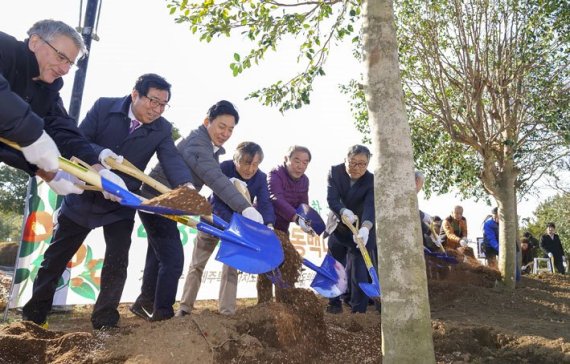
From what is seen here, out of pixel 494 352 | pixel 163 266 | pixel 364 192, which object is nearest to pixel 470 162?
pixel 364 192

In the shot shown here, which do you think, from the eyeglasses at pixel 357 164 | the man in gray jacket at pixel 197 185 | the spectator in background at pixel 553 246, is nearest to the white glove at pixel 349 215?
the eyeglasses at pixel 357 164

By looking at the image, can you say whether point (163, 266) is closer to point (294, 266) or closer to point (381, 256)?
point (294, 266)

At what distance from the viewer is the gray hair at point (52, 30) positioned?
2650 mm

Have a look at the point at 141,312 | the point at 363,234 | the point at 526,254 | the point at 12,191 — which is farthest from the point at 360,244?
the point at 12,191

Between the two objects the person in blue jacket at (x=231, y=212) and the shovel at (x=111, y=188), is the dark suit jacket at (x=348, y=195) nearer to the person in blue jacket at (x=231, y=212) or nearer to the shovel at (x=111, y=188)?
the person in blue jacket at (x=231, y=212)

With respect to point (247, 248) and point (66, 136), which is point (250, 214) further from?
point (66, 136)

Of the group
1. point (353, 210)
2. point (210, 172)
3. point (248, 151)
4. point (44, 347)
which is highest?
point (248, 151)

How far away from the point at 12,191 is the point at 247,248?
79.6ft

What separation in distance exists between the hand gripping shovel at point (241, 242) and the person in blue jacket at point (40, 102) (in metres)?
0.31

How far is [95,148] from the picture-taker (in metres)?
3.28

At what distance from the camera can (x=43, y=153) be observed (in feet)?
7.68

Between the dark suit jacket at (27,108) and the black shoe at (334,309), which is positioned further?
the black shoe at (334,309)

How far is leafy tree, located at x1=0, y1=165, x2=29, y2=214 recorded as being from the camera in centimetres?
2306

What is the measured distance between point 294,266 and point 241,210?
1.91ft
